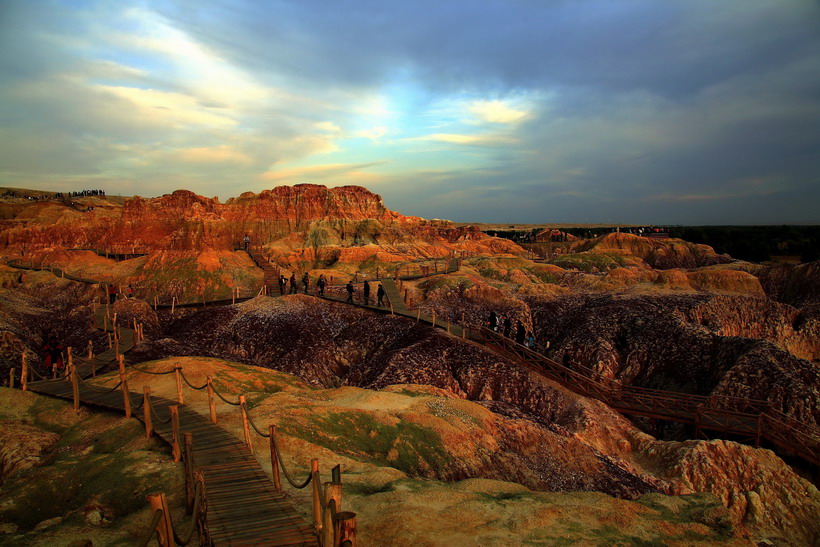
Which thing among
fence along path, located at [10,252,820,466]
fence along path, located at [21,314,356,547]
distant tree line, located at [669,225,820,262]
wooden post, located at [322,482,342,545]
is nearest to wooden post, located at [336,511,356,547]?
fence along path, located at [21,314,356,547]

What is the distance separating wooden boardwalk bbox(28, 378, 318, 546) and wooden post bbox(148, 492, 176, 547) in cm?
147

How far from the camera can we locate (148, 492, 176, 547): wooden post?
6.44 metres

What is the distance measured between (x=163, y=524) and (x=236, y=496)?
10.8ft

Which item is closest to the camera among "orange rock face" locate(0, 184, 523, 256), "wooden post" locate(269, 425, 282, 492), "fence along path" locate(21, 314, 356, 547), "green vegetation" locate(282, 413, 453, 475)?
"fence along path" locate(21, 314, 356, 547)

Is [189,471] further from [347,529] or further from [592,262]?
[592,262]

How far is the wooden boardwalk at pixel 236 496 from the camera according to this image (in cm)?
824

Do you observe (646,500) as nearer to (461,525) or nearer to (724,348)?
(461,525)

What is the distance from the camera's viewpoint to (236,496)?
9734mm

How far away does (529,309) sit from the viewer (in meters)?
39.7

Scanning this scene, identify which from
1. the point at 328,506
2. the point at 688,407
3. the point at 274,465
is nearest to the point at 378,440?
the point at 274,465

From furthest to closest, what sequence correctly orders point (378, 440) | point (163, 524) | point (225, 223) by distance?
point (225, 223)
point (378, 440)
point (163, 524)

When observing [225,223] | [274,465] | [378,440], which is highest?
[225,223]

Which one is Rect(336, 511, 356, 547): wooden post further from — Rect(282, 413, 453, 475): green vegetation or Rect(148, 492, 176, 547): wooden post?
Rect(282, 413, 453, 475): green vegetation

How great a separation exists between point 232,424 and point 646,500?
11.7 m
